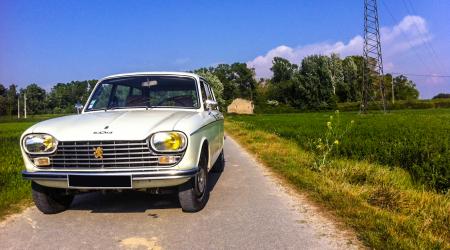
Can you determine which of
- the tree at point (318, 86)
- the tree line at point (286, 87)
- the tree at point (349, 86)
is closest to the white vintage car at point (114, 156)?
the tree line at point (286, 87)

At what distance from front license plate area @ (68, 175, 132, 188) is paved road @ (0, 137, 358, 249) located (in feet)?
1.53

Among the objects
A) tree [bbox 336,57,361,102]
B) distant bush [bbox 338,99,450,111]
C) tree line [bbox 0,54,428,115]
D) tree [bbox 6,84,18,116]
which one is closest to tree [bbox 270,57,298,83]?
tree line [bbox 0,54,428,115]

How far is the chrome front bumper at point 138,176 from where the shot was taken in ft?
13.8

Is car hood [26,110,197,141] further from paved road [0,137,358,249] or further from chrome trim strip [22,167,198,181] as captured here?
paved road [0,137,358,249]

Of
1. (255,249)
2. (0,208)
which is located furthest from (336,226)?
(0,208)

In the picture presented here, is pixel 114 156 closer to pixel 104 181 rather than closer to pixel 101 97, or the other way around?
pixel 104 181

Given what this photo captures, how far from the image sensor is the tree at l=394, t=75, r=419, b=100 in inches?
3713

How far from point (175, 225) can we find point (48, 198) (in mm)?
1640

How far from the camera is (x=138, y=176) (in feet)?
13.7

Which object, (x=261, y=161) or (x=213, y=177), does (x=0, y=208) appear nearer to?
(x=213, y=177)

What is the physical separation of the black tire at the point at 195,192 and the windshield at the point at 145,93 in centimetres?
117

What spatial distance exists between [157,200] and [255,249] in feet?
7.50

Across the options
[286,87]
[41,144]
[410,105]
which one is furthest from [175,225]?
[286,87]

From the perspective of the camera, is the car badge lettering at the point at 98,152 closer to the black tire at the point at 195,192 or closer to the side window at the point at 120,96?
→ the black tire at the point at 195,192
